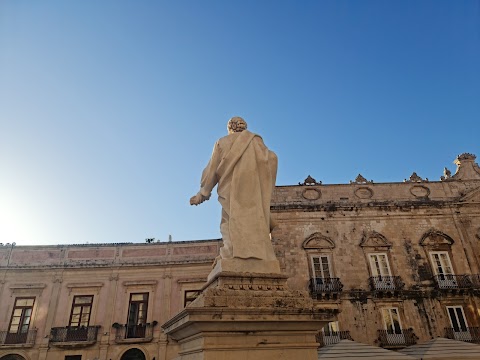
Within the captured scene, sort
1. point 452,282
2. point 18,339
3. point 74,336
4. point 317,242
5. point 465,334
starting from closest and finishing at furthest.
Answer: point 465,334, point 452,282, point 18,339, point 74,336, point 317,242

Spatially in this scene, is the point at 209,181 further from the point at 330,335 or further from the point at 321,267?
the point at 321,267

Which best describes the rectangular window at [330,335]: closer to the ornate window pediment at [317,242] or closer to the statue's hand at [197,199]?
the ornate window pediment at [317,242]

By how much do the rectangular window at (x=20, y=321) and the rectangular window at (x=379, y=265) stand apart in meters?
16.7

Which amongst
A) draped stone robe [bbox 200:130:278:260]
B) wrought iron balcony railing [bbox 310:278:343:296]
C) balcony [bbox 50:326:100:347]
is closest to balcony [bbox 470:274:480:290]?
wrought iron balcony railing [bbox 310:278:343:296]

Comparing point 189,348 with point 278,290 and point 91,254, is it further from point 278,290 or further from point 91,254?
point 91,254

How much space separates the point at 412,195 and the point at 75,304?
59.4 feet

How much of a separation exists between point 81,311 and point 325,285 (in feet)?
39.6

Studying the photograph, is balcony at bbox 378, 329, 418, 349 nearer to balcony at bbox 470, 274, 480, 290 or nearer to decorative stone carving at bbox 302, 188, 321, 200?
balcony at bbox 470, 274, 480, 290

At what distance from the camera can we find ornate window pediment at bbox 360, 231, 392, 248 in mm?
18094

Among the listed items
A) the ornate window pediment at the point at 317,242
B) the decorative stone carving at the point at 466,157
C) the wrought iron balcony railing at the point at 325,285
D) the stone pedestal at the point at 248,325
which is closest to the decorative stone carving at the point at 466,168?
the decorative stone carving at the point at 466,157

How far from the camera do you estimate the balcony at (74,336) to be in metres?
17.7

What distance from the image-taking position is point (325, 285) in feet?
56.0

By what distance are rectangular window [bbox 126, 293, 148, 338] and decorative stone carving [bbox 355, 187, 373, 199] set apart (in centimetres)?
1217

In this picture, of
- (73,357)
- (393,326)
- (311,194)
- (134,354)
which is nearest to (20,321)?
(73,357)
